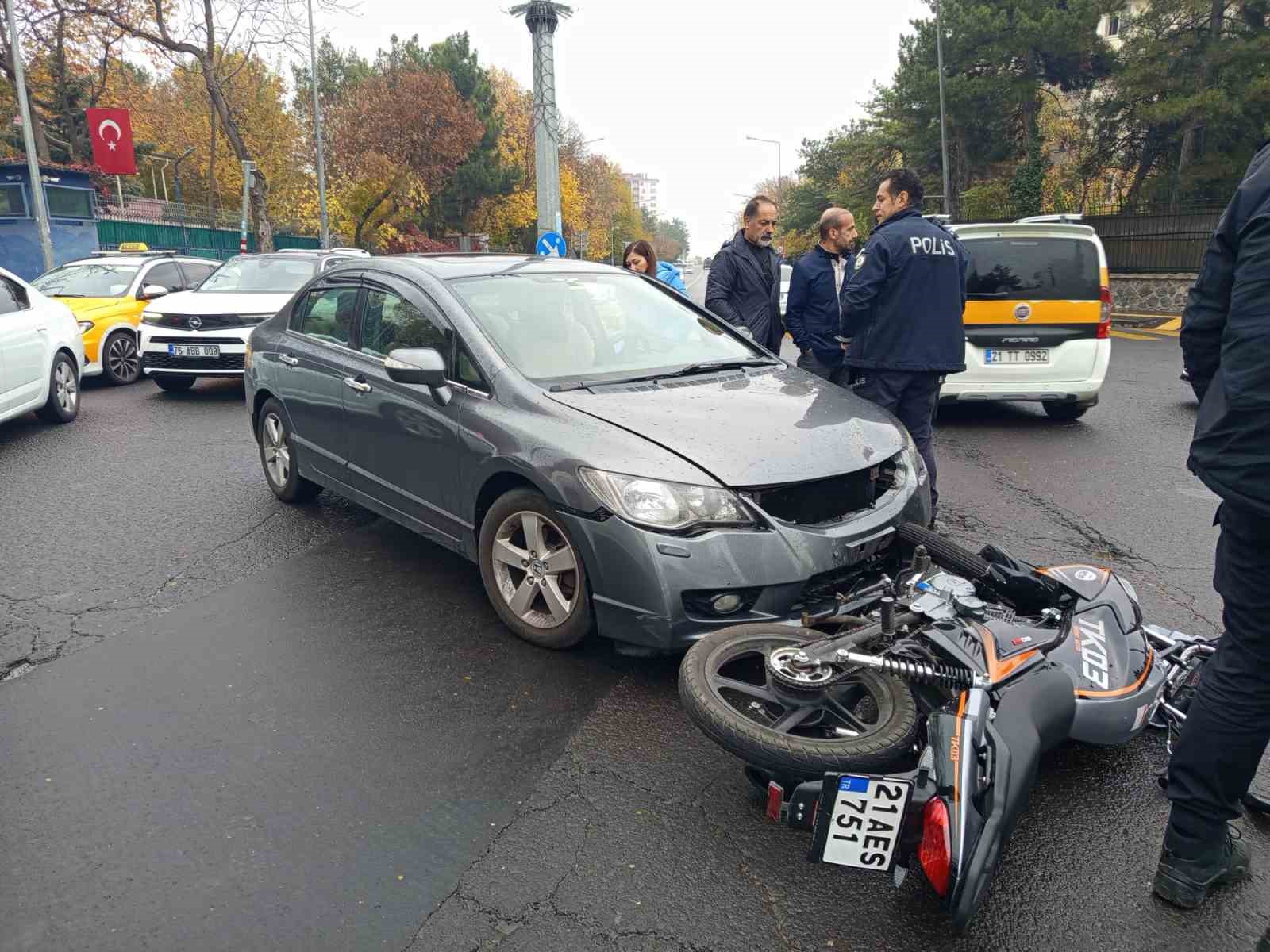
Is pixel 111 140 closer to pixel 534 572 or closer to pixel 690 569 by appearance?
pixel 534 572

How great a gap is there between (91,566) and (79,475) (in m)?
2.52

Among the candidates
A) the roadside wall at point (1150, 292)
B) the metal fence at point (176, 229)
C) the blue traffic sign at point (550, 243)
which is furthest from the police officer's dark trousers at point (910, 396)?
the metal fence at point (176, 229)

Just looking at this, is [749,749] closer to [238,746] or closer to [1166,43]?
[238,746]

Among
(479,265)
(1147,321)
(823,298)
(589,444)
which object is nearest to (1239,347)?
(589,444)

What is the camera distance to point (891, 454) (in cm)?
407

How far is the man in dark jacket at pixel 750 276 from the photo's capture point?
→ 6816mm

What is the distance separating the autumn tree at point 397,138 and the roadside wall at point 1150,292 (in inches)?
1079

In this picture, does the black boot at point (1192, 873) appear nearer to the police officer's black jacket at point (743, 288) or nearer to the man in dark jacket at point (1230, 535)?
the man in dark jacket at point (1230, 535)

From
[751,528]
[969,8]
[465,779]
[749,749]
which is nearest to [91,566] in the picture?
[465,779]

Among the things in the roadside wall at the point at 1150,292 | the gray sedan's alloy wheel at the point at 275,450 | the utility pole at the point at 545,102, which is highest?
the utility pole at the point at 545,102

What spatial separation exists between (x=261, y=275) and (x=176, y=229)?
88.2 ft

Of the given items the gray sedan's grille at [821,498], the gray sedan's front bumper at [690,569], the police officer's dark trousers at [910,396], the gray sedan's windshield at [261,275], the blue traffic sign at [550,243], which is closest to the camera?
the gray sedan's front bumper at [690,569]

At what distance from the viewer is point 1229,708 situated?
2.38 m

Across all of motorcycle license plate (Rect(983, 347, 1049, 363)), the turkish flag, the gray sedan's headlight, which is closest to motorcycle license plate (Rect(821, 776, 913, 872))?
the gray sedan's headlight
